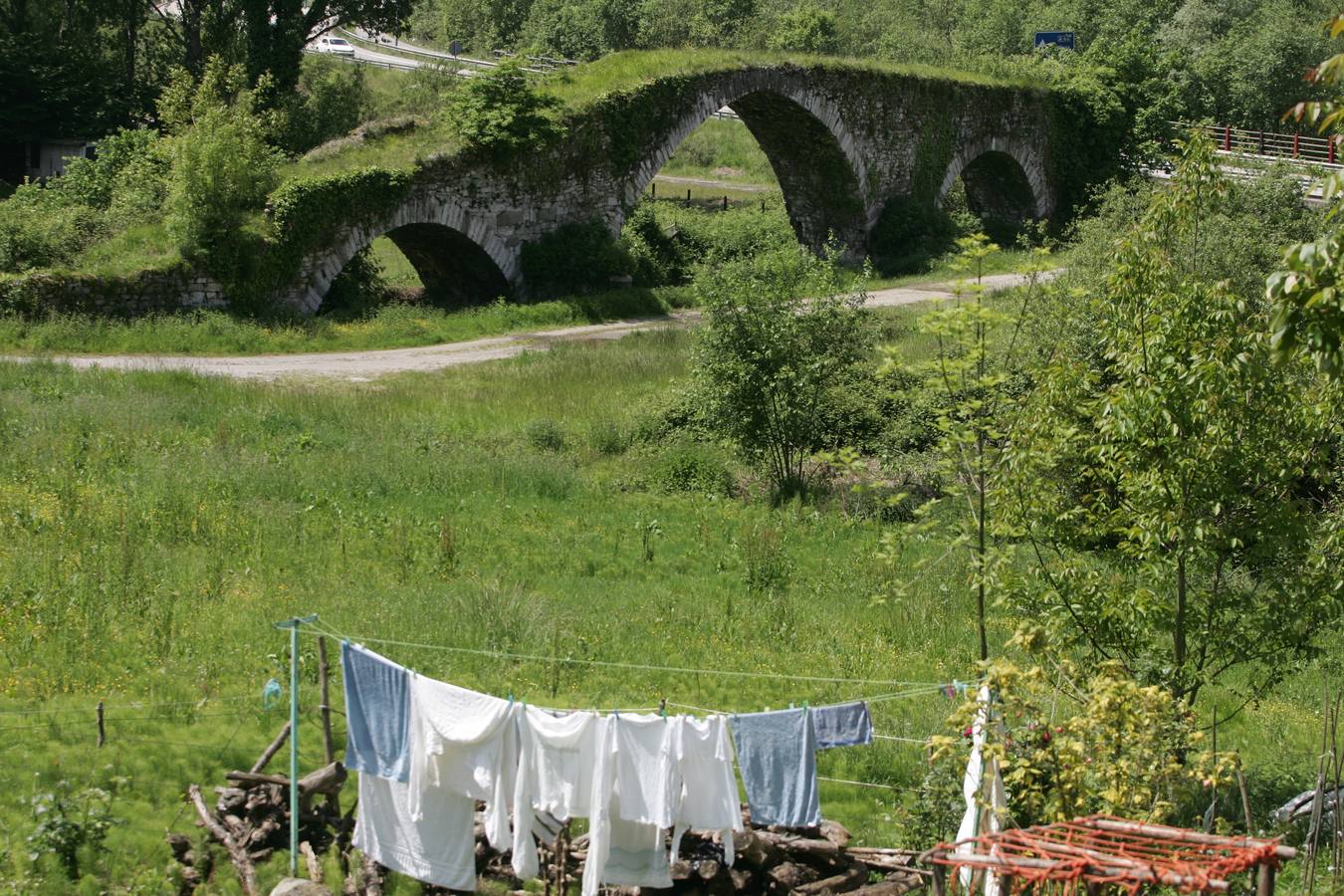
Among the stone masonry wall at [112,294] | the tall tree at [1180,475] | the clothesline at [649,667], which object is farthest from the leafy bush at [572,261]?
the tall tree at [1180,475]

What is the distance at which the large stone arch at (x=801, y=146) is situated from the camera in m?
30.2

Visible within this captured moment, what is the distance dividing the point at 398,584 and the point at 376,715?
446 centimetres

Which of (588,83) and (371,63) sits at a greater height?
(371,63)

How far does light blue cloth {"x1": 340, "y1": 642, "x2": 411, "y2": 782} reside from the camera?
8094 millimetres

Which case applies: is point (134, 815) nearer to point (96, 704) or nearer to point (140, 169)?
point (96, 704)

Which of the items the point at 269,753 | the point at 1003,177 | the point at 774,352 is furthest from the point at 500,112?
the point at 269,753

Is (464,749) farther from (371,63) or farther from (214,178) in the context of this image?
(371,63)

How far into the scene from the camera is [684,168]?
1832 inches

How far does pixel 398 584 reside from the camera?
12.6 meters

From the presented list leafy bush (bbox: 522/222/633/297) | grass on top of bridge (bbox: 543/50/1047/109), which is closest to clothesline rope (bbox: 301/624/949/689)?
leafy bush (bbox: 522/222/633/297)

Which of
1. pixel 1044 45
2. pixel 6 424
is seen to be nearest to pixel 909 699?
pixel 6 424

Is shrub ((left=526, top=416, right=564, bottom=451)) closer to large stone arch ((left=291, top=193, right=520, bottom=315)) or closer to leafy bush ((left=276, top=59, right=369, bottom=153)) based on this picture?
large stone arch ((left=291, top=193, right=520, bottom=315))

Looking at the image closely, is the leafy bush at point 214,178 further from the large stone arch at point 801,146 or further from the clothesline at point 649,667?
the clothesline at point 649,667

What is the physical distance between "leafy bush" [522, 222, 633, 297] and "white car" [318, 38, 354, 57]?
23997 mm
